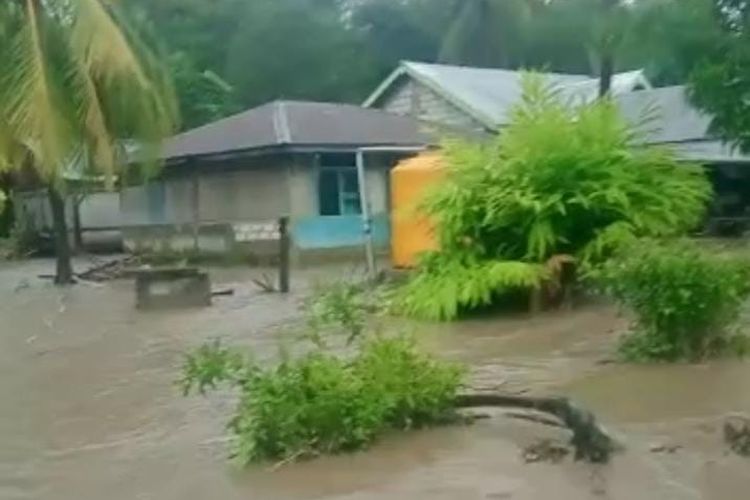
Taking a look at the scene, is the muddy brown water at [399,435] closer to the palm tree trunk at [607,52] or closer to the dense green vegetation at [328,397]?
the dense green vegetation at [328,397]

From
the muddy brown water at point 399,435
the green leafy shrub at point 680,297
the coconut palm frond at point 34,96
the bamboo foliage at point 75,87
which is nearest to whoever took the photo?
the muddy brown water at point 399,435

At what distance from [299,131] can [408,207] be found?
10.8 metres

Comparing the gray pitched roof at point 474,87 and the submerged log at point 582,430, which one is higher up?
the gray pitched roof at point 474,87

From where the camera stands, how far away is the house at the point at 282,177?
2623 centimetres

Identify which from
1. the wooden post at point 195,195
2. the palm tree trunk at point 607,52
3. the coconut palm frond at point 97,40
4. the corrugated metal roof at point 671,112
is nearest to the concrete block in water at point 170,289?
the coconut palm frond at point 97,40

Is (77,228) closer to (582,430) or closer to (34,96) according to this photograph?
(34,96)

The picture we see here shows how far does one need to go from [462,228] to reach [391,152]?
37.3ft

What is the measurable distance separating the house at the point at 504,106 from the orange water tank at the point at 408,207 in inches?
330

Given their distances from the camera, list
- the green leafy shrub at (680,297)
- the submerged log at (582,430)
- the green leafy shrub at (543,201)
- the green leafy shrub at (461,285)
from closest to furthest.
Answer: the submerged log at (582,430) < the green leafy shrub at (680,297) < the green leafy shrub at (461,285) < the green leafy shrub at (543,201)

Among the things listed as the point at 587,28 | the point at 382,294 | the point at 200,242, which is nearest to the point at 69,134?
the point at 382,294

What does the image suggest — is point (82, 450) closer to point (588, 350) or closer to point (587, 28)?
point (588, 350)

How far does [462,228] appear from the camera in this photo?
14.8m

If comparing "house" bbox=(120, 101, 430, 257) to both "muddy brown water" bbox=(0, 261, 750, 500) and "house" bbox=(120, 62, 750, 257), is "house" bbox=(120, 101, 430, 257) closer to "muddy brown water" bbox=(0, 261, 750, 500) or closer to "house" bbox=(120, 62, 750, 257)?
"house" bbox=(120, 62, 750, 257)

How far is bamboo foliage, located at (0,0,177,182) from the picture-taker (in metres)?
15.6
